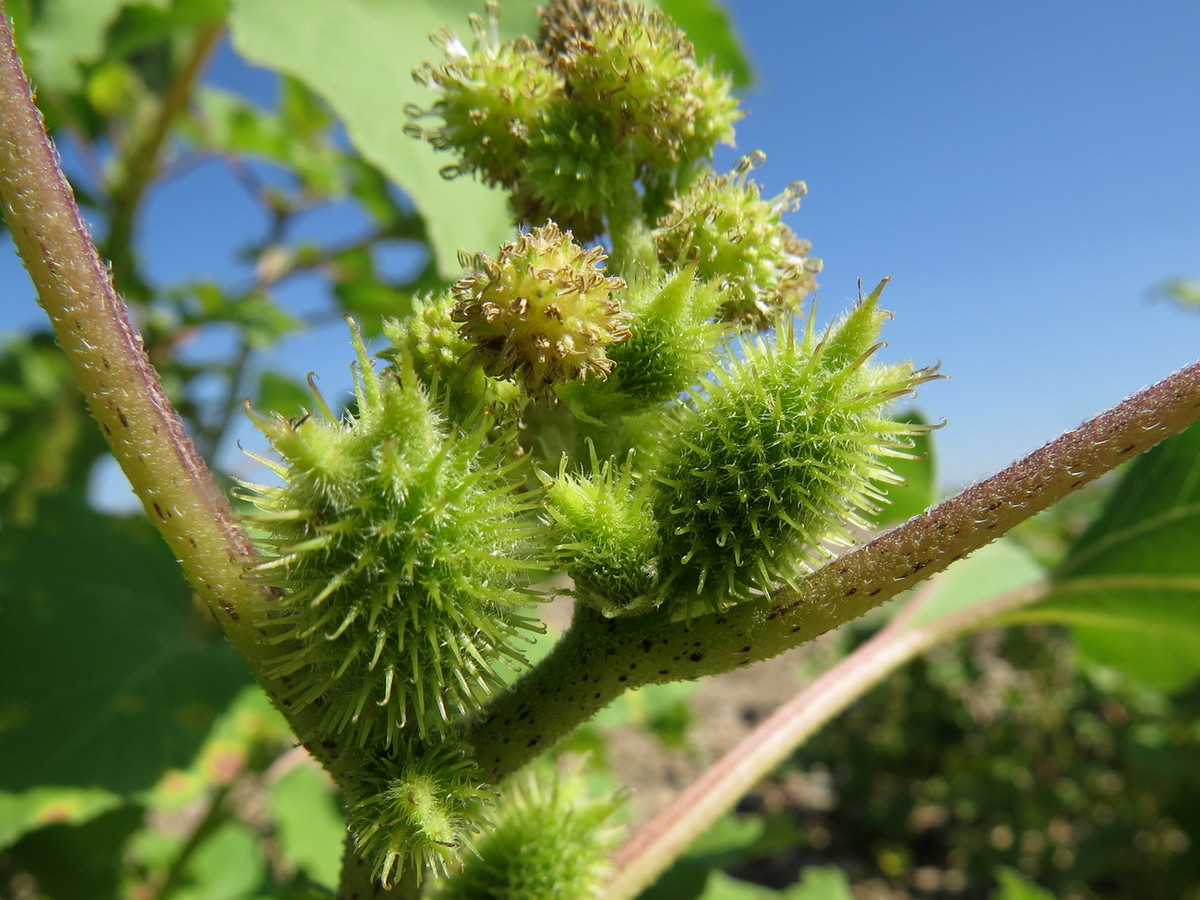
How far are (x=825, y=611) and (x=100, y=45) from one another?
2.77m

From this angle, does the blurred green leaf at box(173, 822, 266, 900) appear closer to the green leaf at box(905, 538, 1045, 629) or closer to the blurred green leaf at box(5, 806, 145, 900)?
the blurred green leaf at box(5, 806, 145, 900)

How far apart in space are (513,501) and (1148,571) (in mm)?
1740

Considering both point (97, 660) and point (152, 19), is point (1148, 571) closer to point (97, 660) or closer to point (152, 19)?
point (97, 660)

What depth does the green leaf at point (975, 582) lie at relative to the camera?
92.8 inches

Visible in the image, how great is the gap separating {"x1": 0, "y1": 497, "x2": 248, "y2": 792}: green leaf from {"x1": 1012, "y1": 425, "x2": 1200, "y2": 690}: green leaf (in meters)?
2.07

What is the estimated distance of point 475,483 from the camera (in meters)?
0.91

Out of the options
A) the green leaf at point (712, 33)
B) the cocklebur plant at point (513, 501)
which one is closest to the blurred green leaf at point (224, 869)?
the cocklebur plant at point (513, 501)

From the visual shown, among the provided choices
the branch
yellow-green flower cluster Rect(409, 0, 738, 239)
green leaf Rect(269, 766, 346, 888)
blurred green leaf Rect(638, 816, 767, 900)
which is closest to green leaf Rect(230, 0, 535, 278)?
yellow-green flower cluster Rect(409, 0, 738, 239)

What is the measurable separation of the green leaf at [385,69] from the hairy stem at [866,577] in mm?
887

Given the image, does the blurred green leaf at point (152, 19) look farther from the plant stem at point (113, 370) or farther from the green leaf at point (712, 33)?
the plant stem at point (113, 370)

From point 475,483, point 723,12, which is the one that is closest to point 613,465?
point 475,483

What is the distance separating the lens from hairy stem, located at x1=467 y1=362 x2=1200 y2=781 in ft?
3.07

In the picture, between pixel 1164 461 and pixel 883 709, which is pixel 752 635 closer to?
pixel 1164 461

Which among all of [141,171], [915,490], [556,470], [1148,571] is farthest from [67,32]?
[1148,571]
